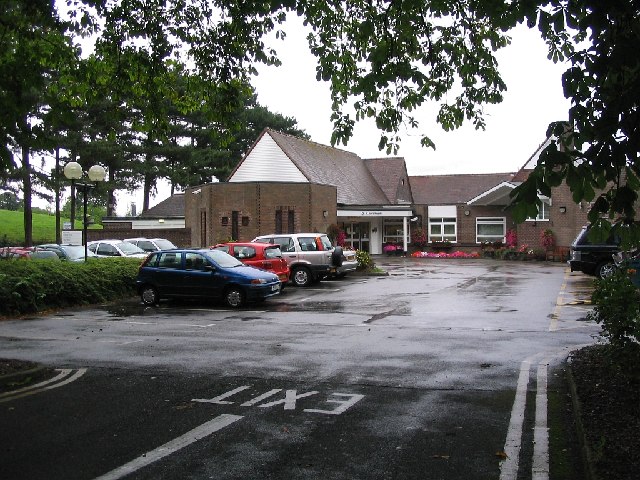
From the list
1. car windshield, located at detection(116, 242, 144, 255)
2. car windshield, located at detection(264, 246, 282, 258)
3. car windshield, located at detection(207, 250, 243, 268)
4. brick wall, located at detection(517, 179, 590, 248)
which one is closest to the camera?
car windshield, located at detection(207, 250, 243, 268)

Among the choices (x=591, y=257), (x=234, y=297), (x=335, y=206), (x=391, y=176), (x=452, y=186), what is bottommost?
(x=234, y=297)

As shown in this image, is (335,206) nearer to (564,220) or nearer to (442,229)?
(442,229)

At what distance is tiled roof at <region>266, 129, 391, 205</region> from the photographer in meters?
41.8

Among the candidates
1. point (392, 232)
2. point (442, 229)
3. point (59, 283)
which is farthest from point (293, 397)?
point (442, 229)

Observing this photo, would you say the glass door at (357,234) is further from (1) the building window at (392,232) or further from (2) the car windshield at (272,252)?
(2) the car windshield at (272,252)

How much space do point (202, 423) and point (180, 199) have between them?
50358 millimetres

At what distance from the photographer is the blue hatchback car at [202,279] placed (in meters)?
16.8

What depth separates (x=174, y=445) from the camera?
18.3ft

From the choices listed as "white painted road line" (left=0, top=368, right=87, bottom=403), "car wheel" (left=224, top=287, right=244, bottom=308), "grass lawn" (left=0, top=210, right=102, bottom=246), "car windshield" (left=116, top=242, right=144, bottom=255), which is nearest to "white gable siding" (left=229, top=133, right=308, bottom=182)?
"car windshield" (left=116, top=242, right=144, bottom=255)

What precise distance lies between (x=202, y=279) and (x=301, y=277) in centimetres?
651

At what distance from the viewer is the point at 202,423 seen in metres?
6.22

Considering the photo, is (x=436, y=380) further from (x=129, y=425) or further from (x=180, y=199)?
(x=180, y=199)

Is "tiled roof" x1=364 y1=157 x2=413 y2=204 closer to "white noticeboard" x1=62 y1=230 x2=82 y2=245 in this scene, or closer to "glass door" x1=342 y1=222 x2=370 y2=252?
"glass door" x1=342 y1=222 x2=370 y2=252

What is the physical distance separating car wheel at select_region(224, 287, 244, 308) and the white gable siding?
77.1 feet
